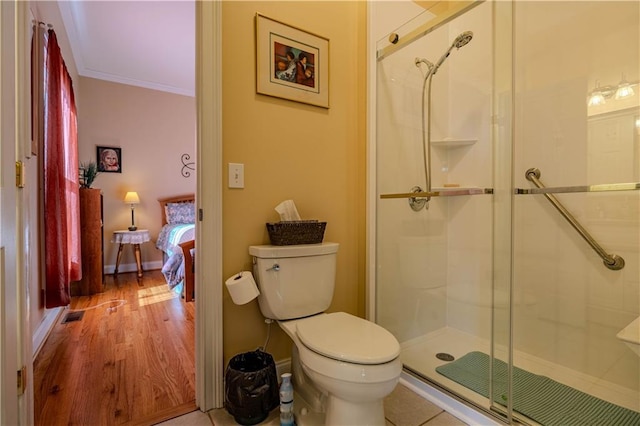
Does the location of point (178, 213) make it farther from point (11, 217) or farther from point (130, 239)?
point (11, 217)

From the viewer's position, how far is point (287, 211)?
5.33 ft

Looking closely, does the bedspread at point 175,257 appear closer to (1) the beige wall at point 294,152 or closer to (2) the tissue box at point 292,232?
(1) the beige wall at point 294,152

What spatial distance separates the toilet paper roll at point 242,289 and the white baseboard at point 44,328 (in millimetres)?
1458

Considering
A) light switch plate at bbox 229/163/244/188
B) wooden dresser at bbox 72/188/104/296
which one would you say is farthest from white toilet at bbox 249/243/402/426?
wooden dresser at bbox 72/188/104/296

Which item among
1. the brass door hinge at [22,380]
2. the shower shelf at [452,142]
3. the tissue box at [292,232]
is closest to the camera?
the brass door hinge at [22,380]

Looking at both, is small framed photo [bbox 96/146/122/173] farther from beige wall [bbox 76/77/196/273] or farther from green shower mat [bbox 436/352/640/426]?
green shower mat [bbox 436/352/640/426]

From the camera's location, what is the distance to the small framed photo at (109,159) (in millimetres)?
4113

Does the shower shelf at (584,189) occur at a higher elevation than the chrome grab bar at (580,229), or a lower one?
higher

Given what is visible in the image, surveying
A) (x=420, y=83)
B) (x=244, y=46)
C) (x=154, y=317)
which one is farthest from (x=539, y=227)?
(x=154, y=317)

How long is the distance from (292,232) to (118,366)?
4.39 feet

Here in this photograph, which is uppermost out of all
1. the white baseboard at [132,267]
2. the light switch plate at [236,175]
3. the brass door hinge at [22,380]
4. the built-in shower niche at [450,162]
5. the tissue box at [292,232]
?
the built-in shower niche at [450,162]

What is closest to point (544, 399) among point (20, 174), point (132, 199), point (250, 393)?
point (250, 393)

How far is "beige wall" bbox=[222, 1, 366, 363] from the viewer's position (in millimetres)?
1539

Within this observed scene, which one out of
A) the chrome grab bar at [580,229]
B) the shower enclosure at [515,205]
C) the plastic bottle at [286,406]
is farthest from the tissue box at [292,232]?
the chrome grab bar at [580,229]
